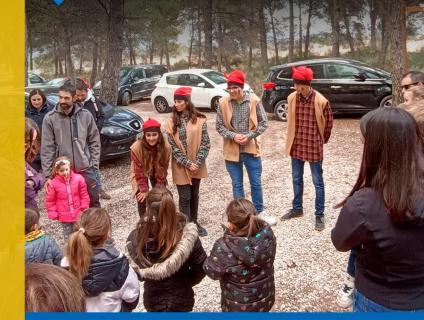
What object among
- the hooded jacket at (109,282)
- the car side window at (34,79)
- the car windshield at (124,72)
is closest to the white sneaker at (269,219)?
the hooded jacket at (109,282)

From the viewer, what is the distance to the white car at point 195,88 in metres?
13.4

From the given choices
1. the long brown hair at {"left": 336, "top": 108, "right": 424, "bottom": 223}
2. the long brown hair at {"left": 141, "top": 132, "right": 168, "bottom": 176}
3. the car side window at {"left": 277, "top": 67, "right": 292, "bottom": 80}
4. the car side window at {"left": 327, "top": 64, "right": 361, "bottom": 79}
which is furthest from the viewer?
the car side window at {"left": 277, "top": 67, "right": 292, "bottom": 80}

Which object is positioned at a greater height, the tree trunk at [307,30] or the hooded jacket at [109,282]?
the tree trunk at [307,30]

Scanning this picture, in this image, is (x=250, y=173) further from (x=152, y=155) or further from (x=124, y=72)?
(x=124, y=72)

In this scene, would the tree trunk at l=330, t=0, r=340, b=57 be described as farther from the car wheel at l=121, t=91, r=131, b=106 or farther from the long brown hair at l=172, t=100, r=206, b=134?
the long brown hair at l=172, t=100, r=206, b=134

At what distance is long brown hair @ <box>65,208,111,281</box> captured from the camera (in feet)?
7.85

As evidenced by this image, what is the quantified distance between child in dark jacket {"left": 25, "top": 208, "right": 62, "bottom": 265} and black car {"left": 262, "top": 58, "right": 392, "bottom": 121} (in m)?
8.63

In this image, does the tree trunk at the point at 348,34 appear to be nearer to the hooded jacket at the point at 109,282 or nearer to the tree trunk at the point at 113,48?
the tree trunk at the point at 113,48

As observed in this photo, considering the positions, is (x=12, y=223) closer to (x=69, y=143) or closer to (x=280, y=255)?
(x=69, y=143)

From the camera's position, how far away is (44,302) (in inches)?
49.1

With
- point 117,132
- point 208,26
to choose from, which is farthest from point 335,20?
point 117,132

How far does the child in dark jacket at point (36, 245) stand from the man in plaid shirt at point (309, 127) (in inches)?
105

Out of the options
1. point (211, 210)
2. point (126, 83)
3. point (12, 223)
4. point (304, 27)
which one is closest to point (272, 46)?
point (304, 27)

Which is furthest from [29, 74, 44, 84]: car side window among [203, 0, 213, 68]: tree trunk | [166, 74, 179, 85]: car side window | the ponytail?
the ponytail
